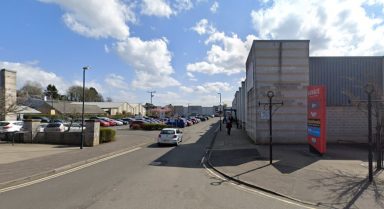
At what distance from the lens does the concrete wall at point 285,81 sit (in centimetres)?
2681

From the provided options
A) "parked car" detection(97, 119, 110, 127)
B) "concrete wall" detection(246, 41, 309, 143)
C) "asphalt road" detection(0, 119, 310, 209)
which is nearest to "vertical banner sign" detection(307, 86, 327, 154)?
"concrete wall" detection(246, 41, 309, 143)

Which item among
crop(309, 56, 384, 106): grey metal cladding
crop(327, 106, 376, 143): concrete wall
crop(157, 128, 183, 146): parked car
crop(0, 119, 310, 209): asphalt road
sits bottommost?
crop(0, 119, 310, 209): asphalt road

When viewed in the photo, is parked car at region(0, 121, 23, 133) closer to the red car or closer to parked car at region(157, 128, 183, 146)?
parked car at region(157, 128, 183, 146)

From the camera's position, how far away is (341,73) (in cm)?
2842

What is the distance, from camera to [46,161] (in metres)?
18.3

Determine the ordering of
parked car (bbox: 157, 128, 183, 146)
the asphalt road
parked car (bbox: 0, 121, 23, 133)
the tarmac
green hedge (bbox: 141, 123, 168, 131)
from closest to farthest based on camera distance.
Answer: the asphalt road
the tarmac
parked car (bbox: 157, 128, 183, 146)
parked car (bbox: 0, 121, 23, 133)
green hedge (bbox: 141, 123, 168, 131)

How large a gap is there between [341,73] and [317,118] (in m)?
10.5

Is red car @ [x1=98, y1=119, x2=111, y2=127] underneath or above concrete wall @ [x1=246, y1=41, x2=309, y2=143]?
underneath

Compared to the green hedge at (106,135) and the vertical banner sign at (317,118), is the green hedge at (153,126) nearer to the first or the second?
the green hedge at (106,135)

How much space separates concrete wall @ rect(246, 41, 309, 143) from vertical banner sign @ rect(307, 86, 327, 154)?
225 inches

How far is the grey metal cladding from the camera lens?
2817 centimetres

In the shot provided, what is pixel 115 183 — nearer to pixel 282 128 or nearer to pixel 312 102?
pixel 312 102

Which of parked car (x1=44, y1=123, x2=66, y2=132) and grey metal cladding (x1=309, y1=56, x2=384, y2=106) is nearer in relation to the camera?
grey metal cladding (x1=309, y1=56, x2=384, y2=106)

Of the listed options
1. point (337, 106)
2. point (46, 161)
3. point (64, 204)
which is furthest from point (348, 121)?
point (64, 204)
